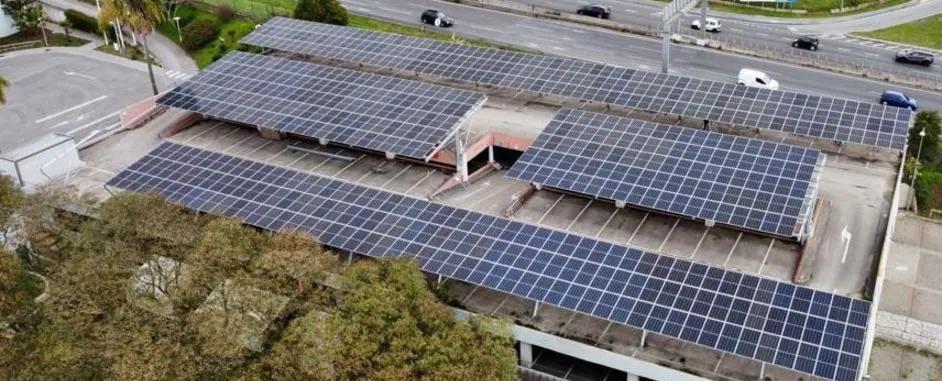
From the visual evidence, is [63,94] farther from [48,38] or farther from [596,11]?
[596,11]

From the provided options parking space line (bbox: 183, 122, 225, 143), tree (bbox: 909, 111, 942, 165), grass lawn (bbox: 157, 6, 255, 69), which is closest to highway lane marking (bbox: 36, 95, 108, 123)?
grass lawn (bbox: 157, 6, 255, 69)

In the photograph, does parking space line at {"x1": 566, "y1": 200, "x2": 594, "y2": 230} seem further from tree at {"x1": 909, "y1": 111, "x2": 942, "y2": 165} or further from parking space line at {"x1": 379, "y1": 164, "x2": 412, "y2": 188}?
tree at {"x1": 909, "y1": 111, "x2": 942, "y2": 165}

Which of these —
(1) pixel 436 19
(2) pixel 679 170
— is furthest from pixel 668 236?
(1) pixel 436 19

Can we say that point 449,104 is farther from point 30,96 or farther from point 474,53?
point 30,96

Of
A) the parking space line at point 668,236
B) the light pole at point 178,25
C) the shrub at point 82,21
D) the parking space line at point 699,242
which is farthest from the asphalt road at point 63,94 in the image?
the parking space line at point 699,242

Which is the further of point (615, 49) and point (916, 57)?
point (615, 49)
